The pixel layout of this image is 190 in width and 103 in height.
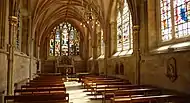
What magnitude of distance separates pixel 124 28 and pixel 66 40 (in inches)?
618

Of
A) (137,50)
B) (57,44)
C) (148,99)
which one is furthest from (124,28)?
(57,44)

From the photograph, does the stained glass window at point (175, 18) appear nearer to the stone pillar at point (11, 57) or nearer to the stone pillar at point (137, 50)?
the stone pillar at point (137, 50)

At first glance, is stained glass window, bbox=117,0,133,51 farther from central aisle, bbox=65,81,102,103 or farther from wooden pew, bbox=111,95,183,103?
wooden pew, bbox=111,95,183,103

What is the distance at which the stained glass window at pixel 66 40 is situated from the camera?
28234 mm

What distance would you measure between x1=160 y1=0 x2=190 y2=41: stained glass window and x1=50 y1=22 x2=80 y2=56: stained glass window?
Answer: 20.1 meters

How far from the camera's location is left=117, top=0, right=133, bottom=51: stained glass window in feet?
42.4

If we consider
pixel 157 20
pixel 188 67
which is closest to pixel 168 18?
pixel 157 20

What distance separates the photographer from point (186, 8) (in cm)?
773

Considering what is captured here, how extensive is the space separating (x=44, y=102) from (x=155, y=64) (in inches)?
→ 195

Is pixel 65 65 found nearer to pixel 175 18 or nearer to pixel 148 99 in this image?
pixel 175 18

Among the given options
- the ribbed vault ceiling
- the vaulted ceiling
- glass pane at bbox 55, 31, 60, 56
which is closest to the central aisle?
the vaulted ceiling

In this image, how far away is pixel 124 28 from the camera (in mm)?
14031

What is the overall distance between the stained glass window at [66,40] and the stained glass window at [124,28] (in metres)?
13.9

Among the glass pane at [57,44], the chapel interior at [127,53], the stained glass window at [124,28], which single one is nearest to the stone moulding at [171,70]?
the chapel interior at [127,53]
